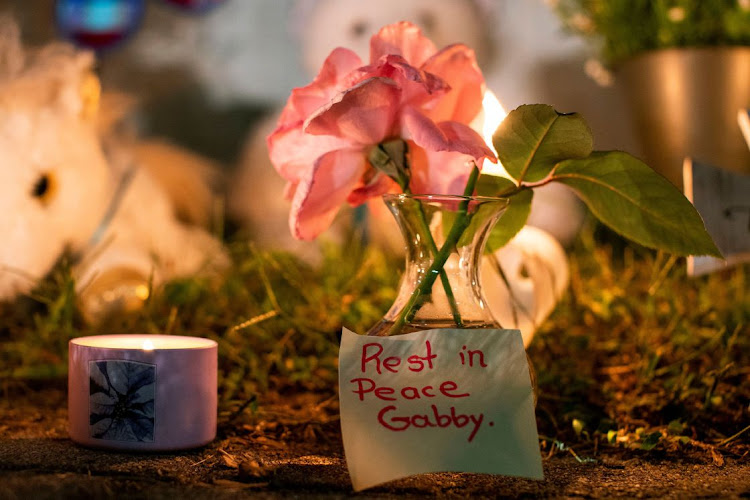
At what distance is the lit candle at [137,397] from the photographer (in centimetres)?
48

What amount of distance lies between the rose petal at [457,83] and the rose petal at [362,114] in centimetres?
4

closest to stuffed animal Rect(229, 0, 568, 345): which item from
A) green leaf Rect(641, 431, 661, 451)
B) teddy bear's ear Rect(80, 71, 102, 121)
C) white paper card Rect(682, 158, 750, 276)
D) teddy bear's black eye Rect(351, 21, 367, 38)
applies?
teddy bear's black eye Rect(351, 21, 367, 38)

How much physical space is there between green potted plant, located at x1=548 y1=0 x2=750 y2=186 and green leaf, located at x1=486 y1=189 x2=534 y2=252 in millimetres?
770

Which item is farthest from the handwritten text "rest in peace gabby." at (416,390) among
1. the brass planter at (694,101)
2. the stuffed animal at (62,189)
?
the brass planter at (694,101)

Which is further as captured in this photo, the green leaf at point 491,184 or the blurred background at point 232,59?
the blurred background at point 232,59

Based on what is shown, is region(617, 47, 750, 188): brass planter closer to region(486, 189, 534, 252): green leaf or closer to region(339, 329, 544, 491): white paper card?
region(486, 189, 534, 252): green leaf

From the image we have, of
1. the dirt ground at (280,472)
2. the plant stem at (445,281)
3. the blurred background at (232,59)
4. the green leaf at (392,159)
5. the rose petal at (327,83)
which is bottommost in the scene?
the dirt ground at (280,472)

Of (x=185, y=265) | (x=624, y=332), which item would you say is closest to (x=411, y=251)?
(x=624, y=332)

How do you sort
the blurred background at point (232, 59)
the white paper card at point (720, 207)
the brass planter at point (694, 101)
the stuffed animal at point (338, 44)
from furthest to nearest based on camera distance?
the blurred background at point (232, 59), the stuffed animal at point (338, 44), the brass planter at point (694, 101), the white paper card at point (720, 207)

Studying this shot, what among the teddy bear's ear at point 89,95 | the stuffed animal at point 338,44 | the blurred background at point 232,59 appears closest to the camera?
the teddy bear's ear at point 89,95

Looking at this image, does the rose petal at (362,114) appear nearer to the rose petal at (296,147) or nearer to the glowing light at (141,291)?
the rose petal at (296,147)

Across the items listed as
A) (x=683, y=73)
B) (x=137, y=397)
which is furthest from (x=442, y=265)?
(x=683, y=73)

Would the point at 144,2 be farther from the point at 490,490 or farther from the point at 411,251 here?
the point at 490,490

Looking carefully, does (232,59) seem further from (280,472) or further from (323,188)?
(280,472)
